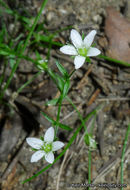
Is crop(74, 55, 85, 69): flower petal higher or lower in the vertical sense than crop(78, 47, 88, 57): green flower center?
lower

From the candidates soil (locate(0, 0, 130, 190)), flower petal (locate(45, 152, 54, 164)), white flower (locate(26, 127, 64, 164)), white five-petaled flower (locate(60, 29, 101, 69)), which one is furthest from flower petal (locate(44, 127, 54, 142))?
white five-petaled flower (locate(60, 29, 101, 69))

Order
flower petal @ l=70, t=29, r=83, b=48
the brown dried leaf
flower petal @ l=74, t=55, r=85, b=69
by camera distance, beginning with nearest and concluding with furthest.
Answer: flower petal @ l=74, t=55, r=85, b=69 → flower petal @ l=70, t=29, r=83, b=48 → the brown dried leaf

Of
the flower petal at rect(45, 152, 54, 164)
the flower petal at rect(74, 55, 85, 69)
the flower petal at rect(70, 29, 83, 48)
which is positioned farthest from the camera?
the flower petal at rect(70, 29, 83, 48)

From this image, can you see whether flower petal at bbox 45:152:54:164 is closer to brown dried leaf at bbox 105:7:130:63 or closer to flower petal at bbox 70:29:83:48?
flower petal at bbox 70:29:83:48

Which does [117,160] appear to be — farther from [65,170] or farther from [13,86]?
[13,86]

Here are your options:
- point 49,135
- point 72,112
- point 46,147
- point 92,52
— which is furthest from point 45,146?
point 92,52

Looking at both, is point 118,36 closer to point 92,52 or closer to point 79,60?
point 92,52

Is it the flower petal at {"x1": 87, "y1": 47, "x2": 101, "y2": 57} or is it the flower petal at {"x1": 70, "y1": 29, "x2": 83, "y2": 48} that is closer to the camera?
the flower petal at {"x1": 87, "y1": 47, "x2": 101, "y2": 57}
